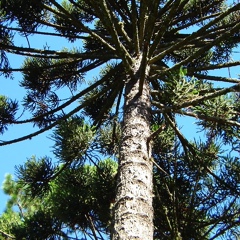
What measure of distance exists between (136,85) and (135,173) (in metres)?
0.82

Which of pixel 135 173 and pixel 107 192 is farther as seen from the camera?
pixel 107 192

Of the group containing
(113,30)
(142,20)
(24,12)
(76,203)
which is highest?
(24,12)

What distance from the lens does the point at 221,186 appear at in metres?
3.66

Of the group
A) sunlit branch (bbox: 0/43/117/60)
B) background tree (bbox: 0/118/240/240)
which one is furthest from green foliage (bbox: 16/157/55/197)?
sunlit branch (bbox: 0/43/117/60)

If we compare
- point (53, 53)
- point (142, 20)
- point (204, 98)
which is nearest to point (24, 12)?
point (53, 53)

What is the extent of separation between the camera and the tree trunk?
2.39 metres

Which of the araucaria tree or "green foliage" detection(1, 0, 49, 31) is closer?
the araucaria tree

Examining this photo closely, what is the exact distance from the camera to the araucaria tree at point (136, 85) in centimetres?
273

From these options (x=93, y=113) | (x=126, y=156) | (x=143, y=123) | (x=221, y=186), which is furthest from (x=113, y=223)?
(x=93, y=113)

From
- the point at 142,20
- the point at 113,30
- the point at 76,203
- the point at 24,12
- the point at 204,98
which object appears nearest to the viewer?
the point at 204,98

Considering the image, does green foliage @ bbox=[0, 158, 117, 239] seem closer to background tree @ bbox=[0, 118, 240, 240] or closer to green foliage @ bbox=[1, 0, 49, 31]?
background tree @ bbox=[0, 118, 240, 240]

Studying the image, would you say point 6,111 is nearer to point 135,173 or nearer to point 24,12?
point 24,12

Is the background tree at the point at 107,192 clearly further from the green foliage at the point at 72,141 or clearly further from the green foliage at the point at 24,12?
the green foliage at the point at 24,12

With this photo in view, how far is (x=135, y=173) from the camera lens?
8.73 ft
